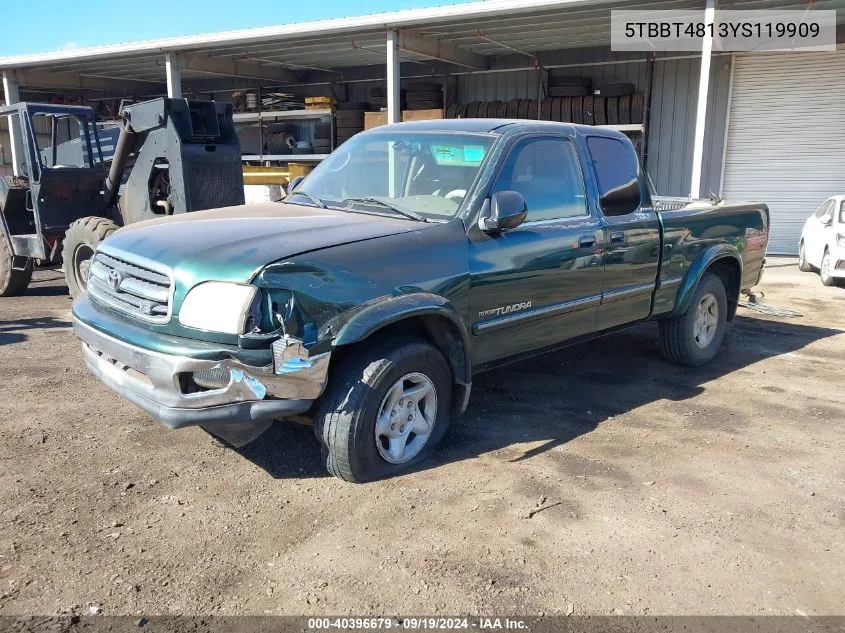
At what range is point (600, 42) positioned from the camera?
559 inches

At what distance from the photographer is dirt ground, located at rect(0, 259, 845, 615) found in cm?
285

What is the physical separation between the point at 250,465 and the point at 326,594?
1.32 meters

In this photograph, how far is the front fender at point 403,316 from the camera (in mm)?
3367

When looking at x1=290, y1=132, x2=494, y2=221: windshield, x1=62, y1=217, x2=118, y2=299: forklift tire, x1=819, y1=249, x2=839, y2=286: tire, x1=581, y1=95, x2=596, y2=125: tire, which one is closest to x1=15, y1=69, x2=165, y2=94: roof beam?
x1=62, y1=217, x2=118, y2=299: forklift tire

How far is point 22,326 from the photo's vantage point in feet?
23.9

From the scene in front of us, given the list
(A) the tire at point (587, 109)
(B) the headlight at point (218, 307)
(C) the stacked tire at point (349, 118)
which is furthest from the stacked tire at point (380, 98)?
(B) the headlight at point (218, 307)

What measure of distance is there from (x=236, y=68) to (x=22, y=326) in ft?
36.4

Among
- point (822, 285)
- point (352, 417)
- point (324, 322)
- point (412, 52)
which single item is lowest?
point (822, 285)

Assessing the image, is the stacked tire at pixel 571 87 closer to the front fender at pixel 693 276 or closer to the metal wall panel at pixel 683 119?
the metal wall panel at pixel 683 119

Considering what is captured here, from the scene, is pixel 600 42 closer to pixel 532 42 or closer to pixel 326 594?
pixel 532 42

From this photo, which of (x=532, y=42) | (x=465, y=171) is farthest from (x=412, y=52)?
(x=465, y=171)

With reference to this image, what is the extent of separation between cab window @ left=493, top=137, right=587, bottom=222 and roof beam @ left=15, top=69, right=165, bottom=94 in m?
17.9

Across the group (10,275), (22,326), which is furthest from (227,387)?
(10,275)

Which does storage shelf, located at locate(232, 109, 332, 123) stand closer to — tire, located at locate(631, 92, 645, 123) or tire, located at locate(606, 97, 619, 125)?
tire, located at locate(606, 97, 619, 125)
